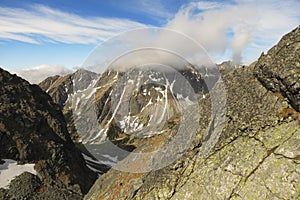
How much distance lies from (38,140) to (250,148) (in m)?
85.0

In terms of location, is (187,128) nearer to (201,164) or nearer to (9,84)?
(201,164)

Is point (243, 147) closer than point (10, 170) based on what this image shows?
Yes

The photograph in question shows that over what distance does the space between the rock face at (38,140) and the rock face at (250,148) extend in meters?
53.2

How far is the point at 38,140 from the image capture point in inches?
3487

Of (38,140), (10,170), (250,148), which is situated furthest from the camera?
(38,140)

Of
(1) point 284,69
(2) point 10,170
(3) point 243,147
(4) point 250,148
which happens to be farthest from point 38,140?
(1) point 284,69

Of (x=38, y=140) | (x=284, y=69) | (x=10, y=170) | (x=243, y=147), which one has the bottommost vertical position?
(x=10, y=170)

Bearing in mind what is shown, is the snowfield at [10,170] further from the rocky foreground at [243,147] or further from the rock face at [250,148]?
the rock face at [250,148]

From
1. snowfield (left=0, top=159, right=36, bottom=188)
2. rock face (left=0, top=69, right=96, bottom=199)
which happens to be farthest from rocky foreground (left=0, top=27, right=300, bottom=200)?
rock face (left=0, top=69, right=96, bottom=199)

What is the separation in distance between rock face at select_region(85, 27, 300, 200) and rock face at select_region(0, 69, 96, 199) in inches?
2094

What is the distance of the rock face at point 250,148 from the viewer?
14000 mm

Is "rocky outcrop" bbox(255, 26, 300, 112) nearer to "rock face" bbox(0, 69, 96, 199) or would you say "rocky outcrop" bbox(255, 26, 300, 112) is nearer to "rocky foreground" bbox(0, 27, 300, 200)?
"rocky foreground" bbox(0, 27, 300, 200)

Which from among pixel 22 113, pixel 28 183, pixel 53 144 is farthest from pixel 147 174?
pixel 22 113

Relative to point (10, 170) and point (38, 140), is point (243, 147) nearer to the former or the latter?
point (10, 170)
